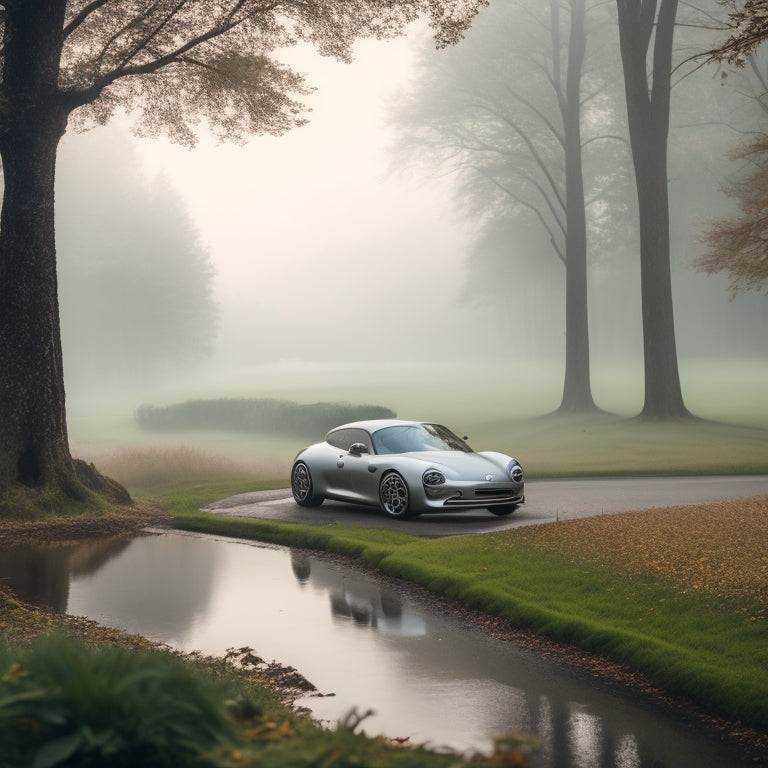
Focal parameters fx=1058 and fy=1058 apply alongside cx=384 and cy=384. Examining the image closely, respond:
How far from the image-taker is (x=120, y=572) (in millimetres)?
12797

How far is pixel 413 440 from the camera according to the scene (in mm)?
17062

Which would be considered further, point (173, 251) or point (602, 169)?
point (173, 251)

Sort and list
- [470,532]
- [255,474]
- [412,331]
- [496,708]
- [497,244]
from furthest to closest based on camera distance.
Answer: [412,331] < [497,244] < [255,474] < [470,532] < [496,708]

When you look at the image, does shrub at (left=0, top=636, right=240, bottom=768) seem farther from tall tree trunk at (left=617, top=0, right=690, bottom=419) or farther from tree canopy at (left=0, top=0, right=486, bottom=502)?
tall tree trunk at (left=617, top=0, right=690, bottom=419)

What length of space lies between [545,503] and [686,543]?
18.2 ft

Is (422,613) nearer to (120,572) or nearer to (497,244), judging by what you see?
(120,572)

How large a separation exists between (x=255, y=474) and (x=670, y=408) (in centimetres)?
1348

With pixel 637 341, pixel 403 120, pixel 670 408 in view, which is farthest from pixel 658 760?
pixel 637 341

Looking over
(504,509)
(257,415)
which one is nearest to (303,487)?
(504,509)

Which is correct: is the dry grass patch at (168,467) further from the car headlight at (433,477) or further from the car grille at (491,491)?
the car grille at (491,491)

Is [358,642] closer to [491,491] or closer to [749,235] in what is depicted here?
[491,491]

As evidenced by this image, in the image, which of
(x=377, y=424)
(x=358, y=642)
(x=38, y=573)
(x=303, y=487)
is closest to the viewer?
(x=358, y=642)

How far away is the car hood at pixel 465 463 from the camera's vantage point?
15.9m

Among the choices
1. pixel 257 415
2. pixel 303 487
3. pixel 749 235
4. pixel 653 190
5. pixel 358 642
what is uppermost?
pixel 653 190
